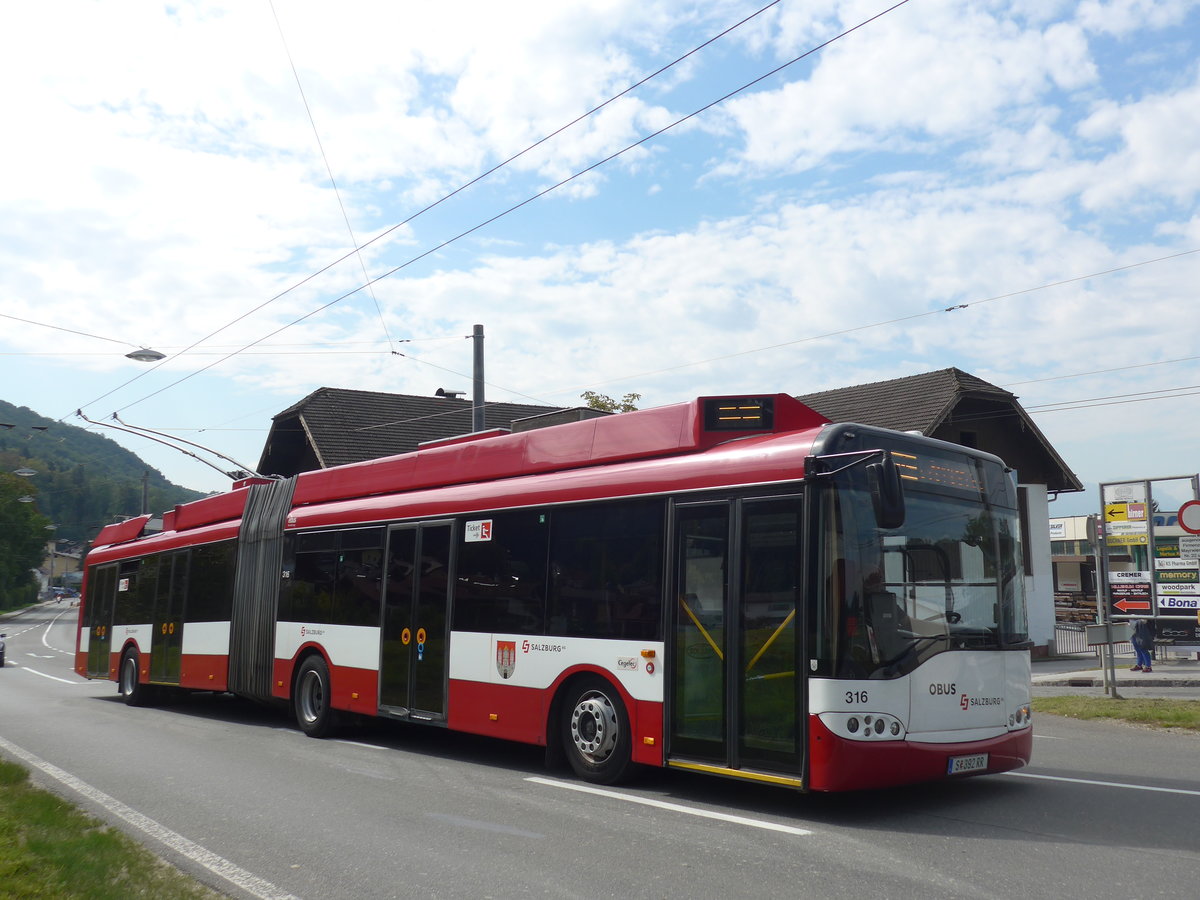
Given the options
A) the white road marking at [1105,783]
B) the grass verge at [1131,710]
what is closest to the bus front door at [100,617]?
the grass verge at [1131,710]

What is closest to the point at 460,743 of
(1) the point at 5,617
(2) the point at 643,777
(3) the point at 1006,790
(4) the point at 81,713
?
(2) the point at 643,777

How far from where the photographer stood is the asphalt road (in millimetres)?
5789

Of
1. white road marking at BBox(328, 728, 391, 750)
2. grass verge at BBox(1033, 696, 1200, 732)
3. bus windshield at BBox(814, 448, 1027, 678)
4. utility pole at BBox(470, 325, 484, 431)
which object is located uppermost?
utility pole at BBox(470, 325, 484, 431)

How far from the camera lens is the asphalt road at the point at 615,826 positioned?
5.79 metres

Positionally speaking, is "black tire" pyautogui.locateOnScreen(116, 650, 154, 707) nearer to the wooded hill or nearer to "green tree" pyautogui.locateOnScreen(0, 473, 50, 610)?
the wooded hill

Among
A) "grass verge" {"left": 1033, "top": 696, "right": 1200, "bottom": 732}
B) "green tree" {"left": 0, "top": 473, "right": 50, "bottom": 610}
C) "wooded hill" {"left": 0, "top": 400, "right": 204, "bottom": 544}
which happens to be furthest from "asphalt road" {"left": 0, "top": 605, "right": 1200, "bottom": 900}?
"green tree" {"left": 0, "top": 473, "right": 50, "bottom": 610}

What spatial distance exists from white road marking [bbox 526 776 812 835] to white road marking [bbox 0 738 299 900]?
292 cm

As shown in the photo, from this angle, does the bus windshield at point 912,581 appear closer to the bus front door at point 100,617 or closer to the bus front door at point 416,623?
the bus front door at point 416,623

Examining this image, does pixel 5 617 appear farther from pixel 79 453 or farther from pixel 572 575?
pixel 572 575

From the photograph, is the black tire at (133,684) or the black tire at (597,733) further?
the black tire at (133,684)

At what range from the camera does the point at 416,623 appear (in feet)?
37.1

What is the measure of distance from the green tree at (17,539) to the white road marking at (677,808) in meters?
100

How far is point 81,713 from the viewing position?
16781 mm

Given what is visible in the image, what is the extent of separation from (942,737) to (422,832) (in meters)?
3.49
